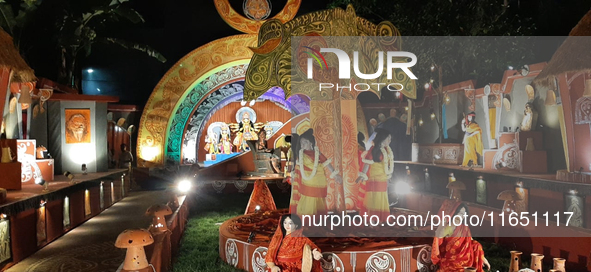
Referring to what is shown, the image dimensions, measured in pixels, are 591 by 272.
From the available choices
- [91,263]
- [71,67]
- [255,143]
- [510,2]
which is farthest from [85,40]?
[510,2]

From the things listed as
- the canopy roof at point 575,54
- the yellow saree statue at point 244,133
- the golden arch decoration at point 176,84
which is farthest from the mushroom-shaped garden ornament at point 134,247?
the yellow saree statue at point 244,133

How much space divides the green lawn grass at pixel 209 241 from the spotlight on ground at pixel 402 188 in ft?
9.91

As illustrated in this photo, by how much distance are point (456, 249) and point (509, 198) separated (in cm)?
226

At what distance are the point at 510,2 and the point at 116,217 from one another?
983 centimetres

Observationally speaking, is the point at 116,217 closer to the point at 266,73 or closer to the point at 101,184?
the point at 101,184

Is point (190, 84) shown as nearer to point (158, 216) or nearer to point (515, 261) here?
point (158, 216)

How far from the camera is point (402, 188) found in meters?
10.9

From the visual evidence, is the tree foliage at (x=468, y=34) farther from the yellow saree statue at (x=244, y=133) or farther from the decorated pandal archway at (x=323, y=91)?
the yellow saree statue at (x=244, y=133)

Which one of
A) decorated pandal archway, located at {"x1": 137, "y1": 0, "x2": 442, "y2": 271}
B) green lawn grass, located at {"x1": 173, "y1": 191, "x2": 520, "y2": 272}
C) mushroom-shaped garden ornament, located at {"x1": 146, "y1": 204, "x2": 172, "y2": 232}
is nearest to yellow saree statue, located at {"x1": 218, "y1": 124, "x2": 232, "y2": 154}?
green lawn grass, located at {"x1": 173, "y1": 191, "x2": 520, "y2": 272}

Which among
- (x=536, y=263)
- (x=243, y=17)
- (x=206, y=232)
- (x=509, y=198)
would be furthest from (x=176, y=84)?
(x=536, y=263)

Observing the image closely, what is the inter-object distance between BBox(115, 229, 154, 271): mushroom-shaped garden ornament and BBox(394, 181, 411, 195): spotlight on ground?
7.23 meters

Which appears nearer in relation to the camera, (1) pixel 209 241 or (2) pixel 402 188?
(1) pixel 209 241

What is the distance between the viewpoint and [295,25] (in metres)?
7.00

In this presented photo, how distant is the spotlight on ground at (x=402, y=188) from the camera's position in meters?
10.8
